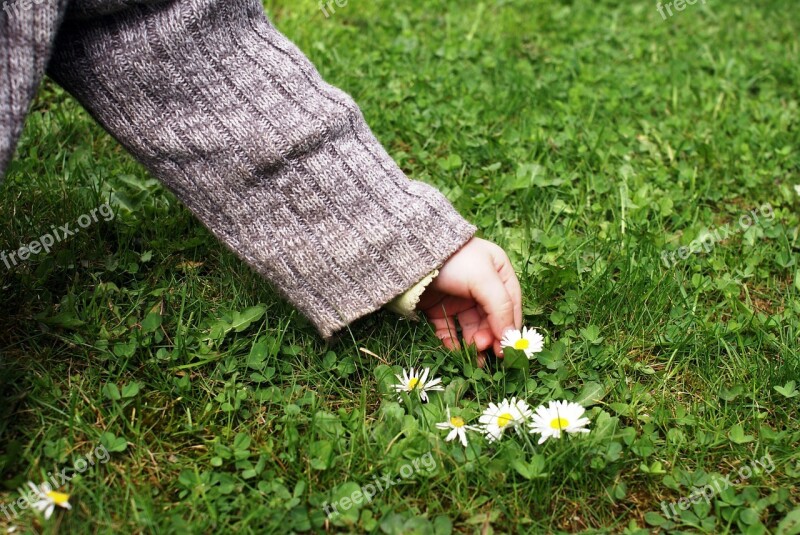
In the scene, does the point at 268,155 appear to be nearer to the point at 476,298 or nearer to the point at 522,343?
the point at 476,298

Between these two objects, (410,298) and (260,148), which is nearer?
(260,148)

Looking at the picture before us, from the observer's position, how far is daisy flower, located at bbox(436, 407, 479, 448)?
1590 mm

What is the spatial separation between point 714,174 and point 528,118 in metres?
0.65

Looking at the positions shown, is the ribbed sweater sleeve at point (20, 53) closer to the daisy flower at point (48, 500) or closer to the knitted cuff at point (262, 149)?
the knitted cuff at point (262, 149)

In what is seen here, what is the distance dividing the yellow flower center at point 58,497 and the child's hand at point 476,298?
849 millimetres

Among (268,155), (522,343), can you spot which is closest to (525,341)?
(522,343)

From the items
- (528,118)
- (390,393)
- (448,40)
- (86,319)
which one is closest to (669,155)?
(528,118)

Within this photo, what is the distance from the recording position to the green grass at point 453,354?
1.51m

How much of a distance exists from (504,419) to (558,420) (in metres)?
0.11

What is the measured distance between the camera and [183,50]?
1540 millimetres

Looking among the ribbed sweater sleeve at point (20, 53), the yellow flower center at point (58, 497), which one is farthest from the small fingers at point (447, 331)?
the ribbed sweater sleeve at point (20, 53)

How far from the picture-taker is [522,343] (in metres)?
1.74

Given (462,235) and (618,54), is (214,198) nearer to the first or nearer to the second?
(462,235)

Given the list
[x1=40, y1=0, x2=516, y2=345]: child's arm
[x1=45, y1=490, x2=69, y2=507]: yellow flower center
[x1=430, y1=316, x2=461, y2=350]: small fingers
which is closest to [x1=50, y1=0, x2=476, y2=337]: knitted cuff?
[x1=40, y1=0, x2=516, y2=345]: child's arm
